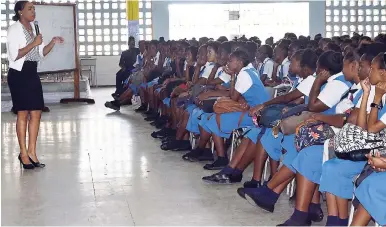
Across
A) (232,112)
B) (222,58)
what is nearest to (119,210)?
(232,112)

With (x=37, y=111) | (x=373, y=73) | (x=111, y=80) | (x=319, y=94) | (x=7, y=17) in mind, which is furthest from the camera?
(x=111, y=80)

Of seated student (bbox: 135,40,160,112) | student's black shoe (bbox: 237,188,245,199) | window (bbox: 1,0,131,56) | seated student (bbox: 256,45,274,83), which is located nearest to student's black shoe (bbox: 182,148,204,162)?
seated student (bbox: 256,45,274,83)

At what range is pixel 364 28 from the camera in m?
14.4

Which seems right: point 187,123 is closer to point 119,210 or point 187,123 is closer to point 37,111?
point 37,111

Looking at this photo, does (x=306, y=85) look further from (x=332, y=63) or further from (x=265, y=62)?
(x=265, y=62)

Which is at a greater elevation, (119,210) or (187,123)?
(187,123)

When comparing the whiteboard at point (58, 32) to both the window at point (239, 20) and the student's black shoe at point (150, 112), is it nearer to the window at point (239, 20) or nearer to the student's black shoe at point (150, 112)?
the student's black shoe at point (150, 112)

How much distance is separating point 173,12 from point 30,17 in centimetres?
938

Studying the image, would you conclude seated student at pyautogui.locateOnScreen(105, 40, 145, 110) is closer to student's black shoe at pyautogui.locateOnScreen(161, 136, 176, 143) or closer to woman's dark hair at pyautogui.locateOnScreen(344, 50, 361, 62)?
student's black shoe at pyautogui.locateOnScreen(161, 136, 176, 143)

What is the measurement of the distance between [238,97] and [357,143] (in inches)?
74.5

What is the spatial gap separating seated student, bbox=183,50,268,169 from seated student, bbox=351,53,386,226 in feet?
5.40

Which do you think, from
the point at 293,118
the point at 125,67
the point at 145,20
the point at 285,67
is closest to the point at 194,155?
the point at 285,67

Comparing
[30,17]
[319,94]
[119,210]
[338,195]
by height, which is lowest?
[119,210]

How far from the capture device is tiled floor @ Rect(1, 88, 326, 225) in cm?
379
